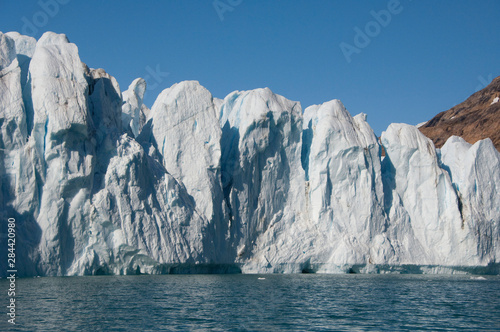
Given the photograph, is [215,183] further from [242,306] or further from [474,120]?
[474,120]

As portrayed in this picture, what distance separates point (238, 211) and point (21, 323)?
20.6 metres

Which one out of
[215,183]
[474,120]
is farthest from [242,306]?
[474,120]

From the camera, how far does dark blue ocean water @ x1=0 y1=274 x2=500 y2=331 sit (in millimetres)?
14234

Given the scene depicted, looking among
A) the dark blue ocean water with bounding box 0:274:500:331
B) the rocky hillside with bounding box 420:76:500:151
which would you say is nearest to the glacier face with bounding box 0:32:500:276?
the dark blue ocean water with bounding box 0:274:500:331

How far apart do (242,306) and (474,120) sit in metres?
62.0

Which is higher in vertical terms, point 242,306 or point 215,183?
point 215,183

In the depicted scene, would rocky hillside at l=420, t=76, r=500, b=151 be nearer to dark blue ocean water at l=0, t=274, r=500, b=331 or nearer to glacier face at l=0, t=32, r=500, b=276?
glacier face at l=0, t=32, r=500, b=276

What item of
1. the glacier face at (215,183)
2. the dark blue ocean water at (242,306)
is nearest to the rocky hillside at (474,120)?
the glacier face at (215,183)

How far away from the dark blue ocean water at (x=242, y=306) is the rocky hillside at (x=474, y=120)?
47.0m

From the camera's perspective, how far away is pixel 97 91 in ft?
95.5

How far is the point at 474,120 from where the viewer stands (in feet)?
236

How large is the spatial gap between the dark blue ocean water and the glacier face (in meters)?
2.76

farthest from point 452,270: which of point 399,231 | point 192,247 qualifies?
point 192,247

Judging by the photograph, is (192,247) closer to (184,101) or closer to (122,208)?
(122,208)
